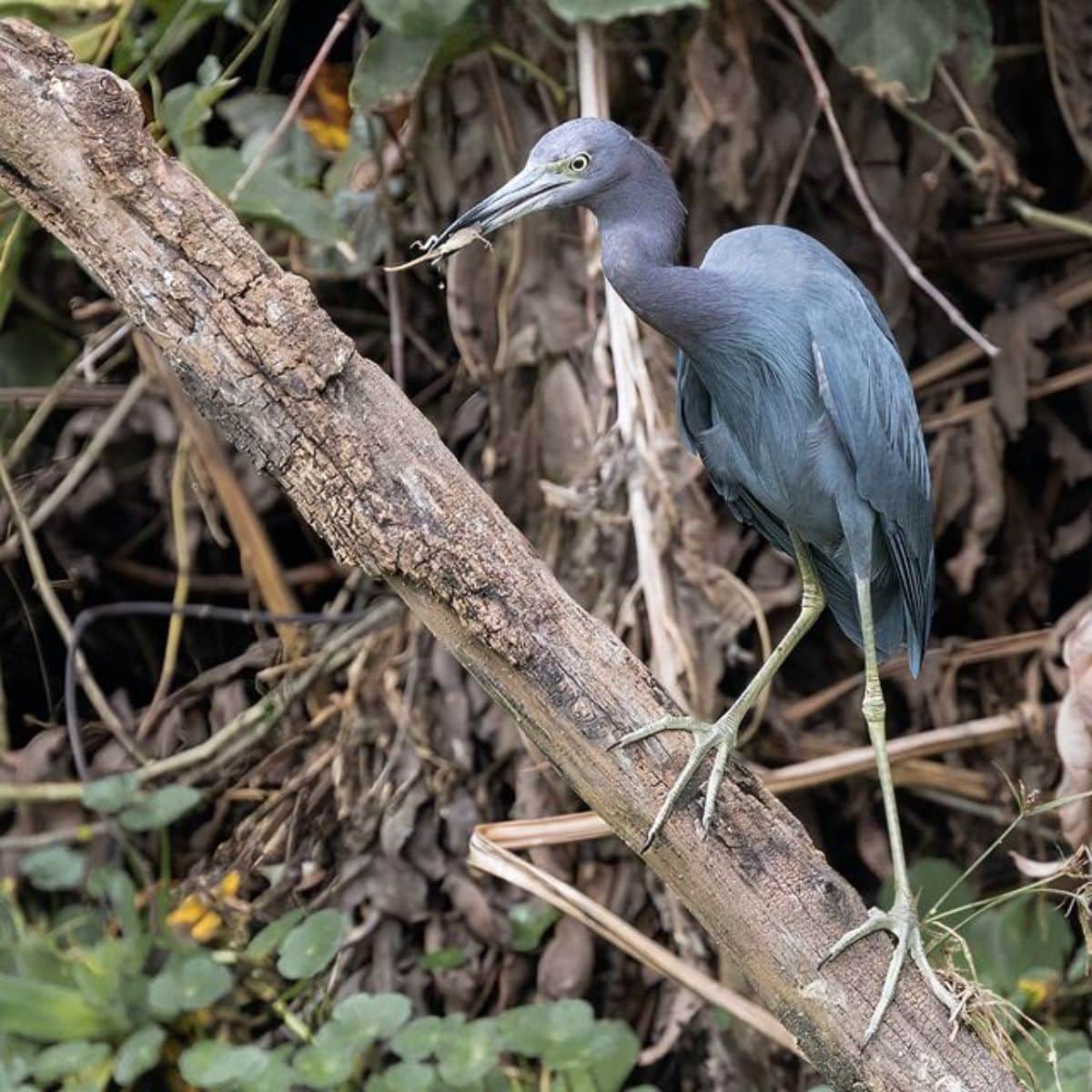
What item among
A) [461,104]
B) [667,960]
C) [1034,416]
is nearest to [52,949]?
[667,960]

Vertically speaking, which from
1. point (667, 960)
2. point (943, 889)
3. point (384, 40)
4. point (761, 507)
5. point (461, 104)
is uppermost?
point (384, 40)

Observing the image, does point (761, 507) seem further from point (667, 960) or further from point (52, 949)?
point (52, 949)

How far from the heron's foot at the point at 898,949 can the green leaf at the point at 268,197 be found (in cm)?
158

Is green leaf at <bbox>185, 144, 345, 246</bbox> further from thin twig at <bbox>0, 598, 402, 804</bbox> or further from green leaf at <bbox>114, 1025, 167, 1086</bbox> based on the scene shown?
green leaf at <bbox>114, 1025, 167, 1086</bbox>

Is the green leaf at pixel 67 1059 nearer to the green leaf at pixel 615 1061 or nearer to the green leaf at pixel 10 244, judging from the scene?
the green leaf at pixel 615 1061

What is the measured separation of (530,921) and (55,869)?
35.0 inches

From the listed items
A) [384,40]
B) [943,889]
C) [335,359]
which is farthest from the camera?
[943,889]

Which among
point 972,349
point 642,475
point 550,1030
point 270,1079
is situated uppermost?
point 642,475

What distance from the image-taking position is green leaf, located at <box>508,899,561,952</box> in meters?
2.88

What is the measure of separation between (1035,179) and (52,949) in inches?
95.8

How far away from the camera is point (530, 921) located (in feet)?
9.48

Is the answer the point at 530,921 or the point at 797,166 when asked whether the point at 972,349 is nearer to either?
the point at 797,166

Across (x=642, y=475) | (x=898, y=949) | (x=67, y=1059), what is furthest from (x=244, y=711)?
(x=898, y=949)

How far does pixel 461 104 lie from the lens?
2941 mm
